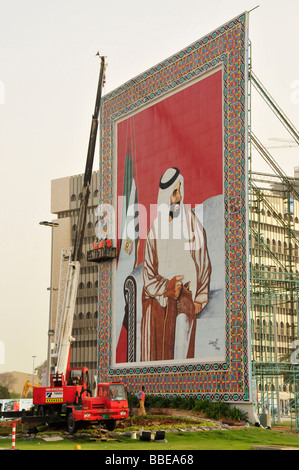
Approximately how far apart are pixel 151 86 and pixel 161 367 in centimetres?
1668

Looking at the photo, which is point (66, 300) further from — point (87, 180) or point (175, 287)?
point (87, 180)

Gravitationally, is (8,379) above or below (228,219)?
below

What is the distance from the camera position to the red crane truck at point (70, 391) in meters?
29.3

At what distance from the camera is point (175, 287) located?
38.6 m

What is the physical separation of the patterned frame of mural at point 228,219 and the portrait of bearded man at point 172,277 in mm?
1344

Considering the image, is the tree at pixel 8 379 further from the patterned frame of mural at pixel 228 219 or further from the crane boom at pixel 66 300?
the crane boom at pixel 66 300

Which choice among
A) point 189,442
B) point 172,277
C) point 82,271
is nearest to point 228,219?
Result: point 172,277

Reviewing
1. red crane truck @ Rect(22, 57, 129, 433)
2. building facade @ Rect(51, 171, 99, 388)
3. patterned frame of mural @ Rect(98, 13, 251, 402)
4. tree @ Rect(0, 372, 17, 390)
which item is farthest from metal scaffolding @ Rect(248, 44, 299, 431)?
tree @ Rect(0, 372, 17, 390)

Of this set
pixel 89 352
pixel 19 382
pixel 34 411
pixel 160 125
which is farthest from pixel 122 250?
pixel 19 382

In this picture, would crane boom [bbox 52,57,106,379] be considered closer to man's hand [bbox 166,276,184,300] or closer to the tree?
man's hand [bbox 166,276,184,300]

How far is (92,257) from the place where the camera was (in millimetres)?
45438

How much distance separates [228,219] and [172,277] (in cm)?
515

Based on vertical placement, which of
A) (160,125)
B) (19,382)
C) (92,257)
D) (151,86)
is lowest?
(19,382)
